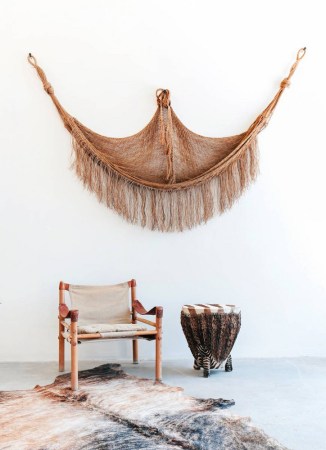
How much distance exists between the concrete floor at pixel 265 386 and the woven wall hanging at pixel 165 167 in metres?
1.02

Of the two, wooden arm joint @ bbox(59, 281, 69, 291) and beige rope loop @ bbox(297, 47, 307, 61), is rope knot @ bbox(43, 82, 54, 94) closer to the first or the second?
wooden arm joint @ bbox(59, 281, 69, 291)

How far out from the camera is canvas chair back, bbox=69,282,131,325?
10.8 feet

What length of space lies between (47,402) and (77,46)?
2353 millimetres

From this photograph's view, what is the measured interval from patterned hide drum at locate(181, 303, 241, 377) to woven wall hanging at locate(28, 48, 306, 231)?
730 mm

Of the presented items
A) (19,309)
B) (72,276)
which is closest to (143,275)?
(72,276)

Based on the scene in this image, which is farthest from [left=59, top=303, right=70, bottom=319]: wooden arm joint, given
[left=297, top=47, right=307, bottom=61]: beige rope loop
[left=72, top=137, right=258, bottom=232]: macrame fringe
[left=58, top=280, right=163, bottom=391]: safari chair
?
[left=297, top=47, right=307, bottom=61]: beige rope loop

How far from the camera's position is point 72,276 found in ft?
11.9

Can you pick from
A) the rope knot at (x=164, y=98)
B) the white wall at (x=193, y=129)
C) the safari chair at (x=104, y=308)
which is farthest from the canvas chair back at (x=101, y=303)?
the rope knot at (x=164, y=98)

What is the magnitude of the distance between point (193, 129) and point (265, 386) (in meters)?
1.78

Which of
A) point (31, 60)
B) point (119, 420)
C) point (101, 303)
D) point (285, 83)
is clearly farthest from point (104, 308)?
point (285, 83)

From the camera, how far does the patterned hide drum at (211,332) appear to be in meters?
3.18

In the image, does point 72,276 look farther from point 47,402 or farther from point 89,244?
point 47,402

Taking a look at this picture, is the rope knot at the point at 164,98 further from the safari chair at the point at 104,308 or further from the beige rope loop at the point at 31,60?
the safari chair at the point at 104,308

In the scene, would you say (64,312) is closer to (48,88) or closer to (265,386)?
(265,386)
